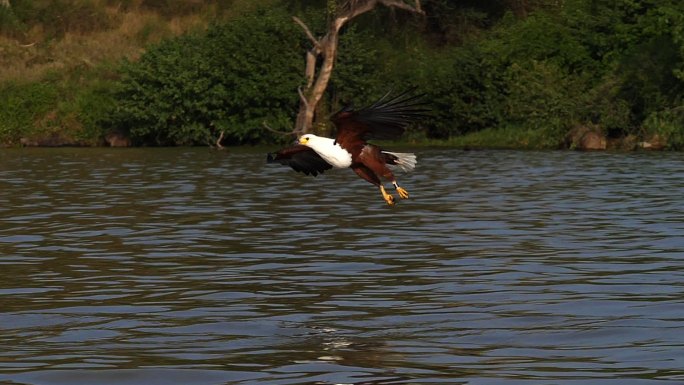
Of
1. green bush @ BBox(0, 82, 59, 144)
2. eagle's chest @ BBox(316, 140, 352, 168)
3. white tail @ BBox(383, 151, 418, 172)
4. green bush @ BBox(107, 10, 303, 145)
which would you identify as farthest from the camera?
green bush @ BBox(0, 82, 59, 144)

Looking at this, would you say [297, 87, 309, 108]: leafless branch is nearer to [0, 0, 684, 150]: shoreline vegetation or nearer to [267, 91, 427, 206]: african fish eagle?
[0, 0, 684, 150]: shoreline vegetation

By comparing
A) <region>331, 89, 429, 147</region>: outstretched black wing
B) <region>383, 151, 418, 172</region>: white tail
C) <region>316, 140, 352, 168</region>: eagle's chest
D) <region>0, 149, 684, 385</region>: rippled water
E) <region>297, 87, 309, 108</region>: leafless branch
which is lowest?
<region>0, 149, 684, 385</region>: rippled water

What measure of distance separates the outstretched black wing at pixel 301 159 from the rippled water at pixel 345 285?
1.17 meters

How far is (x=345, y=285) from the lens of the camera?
15.0 meters

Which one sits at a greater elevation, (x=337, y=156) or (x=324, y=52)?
(x=324, y=52)

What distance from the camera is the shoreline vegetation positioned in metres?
47.9

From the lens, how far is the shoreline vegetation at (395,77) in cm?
4794

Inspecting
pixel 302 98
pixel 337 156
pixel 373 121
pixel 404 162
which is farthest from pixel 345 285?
pixel 302 98

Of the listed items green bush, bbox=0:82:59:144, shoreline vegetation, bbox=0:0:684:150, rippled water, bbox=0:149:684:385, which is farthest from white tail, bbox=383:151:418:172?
green bush, bbox=0:82:59:144

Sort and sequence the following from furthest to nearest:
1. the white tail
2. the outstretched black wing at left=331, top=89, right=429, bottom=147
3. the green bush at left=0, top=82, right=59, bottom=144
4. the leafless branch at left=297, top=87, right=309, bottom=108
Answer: the green bush at left=0, top=82, right=59, bottom=144 < the leafless branch at left=297, top=87, right=309, bottom=108 < the white tail < the outstretched black wing at left=331, top=89, right=429, bottom=147

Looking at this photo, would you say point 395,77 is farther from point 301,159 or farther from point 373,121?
point 373,121

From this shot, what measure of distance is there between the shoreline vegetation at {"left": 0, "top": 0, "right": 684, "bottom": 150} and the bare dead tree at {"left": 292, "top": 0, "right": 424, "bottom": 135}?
59cm

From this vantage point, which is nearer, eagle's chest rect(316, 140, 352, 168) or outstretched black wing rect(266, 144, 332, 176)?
eagle's chest rect(316, 140, 352, 168)

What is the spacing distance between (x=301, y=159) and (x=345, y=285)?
68.3 inches
